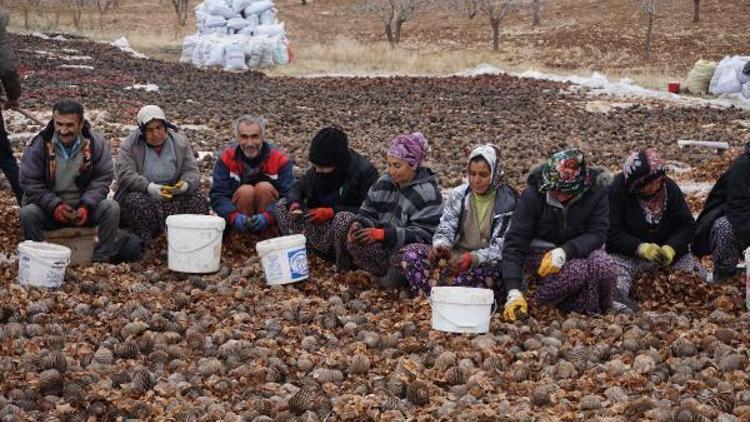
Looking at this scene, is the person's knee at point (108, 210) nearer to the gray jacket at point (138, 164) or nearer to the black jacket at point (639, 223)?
the gray jacket at point (138, 164)

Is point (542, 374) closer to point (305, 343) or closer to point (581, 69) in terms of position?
point (305, 343)

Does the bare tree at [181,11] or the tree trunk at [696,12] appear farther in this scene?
the bare tree at [181,11]

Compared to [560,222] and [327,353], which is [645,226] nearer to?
[560,222]

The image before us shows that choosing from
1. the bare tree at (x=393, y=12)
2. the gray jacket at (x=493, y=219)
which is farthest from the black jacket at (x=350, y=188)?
the bare tree at (x=393, y=12)

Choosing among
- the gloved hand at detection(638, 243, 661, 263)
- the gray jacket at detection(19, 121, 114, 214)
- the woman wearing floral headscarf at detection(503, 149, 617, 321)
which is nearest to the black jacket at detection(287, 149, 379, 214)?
the gray jacket at detection(19, 121, 114, 214)

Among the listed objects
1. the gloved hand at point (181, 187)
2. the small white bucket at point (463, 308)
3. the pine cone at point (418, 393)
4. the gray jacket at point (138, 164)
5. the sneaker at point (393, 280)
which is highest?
the gray jacket at point (138, 164)

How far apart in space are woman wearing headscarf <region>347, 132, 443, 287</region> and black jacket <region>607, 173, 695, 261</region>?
96 centimetres

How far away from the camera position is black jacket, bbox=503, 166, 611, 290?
197 inches

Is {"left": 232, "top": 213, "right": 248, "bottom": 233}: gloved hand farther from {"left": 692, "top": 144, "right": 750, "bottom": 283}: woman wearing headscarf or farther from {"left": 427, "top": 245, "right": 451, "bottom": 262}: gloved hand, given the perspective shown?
{"left": 692, "top": 144, "right": 750, "bottom": 283}: woman wearing headscarf

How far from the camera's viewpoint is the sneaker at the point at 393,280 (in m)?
5.50

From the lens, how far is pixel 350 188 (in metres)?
6.01

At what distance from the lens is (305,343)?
4.46m

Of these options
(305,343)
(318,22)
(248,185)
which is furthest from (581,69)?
(305,343)

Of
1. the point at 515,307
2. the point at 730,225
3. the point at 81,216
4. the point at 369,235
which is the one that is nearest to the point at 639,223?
the point at 730,225
